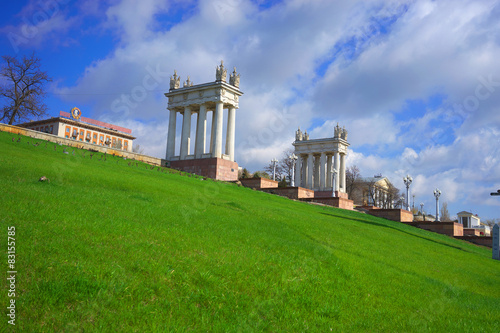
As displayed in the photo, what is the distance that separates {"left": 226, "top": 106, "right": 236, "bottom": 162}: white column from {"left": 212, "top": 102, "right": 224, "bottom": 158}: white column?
1412mm

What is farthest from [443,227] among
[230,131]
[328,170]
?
[328,170]

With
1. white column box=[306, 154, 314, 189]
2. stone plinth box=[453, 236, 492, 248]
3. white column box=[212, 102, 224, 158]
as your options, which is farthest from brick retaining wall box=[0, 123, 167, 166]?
white column box=[306, 154, 314, 189]

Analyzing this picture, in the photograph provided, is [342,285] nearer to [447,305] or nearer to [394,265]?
[447,305]

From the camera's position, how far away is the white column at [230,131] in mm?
43625

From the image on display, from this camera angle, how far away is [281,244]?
10.0 m

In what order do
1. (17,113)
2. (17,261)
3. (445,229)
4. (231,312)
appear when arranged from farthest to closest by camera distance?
(17,113) < (445,229) < (231,312) < (17,261)

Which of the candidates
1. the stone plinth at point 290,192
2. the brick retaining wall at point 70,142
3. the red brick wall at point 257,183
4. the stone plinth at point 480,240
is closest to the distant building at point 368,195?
the stone plinth at point 480,240

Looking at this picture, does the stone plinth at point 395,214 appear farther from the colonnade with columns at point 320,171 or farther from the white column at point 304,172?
the white column at point 304,172

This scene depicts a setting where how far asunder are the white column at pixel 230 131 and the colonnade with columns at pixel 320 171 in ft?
95.6

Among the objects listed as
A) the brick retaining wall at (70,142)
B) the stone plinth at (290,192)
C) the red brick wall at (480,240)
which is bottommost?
the red brick wall at (480,240)

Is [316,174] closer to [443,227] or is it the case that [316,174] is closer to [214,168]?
[443,227]

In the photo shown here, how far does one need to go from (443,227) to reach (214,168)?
24.7 m

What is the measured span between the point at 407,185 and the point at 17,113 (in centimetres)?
4711

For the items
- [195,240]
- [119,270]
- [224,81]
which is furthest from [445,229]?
[119,270]
